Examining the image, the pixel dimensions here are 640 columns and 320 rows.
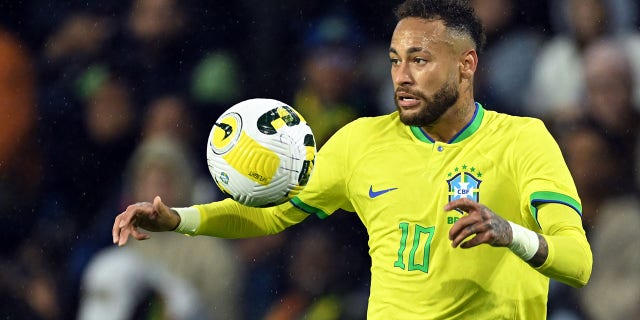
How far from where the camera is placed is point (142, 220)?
2938 millimetres

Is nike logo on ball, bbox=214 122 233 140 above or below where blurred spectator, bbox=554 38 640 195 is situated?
above

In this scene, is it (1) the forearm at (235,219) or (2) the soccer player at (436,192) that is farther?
(1) the forearm at (235,219)

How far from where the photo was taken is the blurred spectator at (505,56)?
470 centimetres

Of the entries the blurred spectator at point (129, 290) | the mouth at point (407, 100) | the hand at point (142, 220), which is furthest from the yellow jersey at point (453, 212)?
the blurred spectator at point (129, 290)

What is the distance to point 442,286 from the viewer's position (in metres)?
2.93

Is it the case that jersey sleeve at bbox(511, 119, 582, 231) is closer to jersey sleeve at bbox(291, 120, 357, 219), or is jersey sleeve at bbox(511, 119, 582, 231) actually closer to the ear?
the ear

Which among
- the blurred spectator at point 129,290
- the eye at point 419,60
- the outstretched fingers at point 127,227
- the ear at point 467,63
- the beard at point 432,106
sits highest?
the eye at point 419,60

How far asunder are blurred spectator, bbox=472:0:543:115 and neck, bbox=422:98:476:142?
1.58 metres

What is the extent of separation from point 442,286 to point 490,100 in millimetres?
1946

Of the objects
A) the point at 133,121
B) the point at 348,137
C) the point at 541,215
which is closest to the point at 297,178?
the point at 348,137

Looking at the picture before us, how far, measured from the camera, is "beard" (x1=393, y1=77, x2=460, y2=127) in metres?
3.11

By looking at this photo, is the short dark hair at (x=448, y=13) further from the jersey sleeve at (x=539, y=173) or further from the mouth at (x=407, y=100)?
the jersey sleeve at (x=539, y=173)

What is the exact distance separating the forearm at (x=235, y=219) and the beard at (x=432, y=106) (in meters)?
0.53

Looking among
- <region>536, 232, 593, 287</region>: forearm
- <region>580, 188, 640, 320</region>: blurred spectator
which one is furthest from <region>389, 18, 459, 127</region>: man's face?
<region>580, 188, 640, 320</region>: blurred spectator
